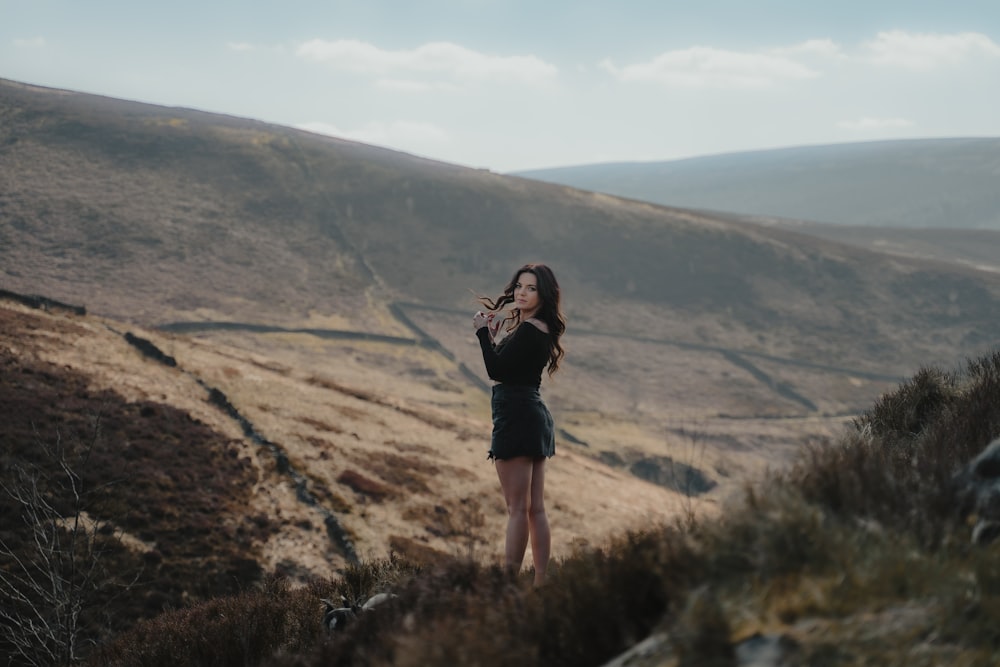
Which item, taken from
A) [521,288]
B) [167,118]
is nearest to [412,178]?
[167,118]

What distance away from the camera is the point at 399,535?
22656mm

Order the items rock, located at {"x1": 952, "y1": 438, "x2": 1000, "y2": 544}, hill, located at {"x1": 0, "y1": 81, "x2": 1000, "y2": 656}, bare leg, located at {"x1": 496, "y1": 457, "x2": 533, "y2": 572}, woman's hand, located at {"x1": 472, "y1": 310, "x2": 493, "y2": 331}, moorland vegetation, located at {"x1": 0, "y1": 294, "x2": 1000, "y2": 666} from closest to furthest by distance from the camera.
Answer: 1. moorland vegetation, located at {"x1": 0, "y1": 294, "x2": 1000, "y2": 666}
2. rock, located at {"x1": 952, "y1": 438, "x2": 1000, "y2": 544}
3. bare leg, located at {"x1": 496, "y1": 457, "x2": 533, "y2": 572}
4. woman's hand, located at {"x1": 472, "y1": 310, "x2": 493, "y2": 331}
5. hill, located at {"x1": 0, "y1": 81, "x2": 1000, "y2": 656}

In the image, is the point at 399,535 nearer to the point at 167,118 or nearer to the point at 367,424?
the point at 367,424

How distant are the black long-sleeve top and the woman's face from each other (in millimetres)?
183

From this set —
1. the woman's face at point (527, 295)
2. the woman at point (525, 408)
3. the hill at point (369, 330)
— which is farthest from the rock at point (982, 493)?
the woman's face at point (527, 295)

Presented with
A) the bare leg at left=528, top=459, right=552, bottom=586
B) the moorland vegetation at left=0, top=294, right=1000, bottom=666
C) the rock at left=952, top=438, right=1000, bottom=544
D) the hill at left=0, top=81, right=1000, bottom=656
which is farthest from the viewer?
the hill at left=0, top=81, right=1000, bottom=656

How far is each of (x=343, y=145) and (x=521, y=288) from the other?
5279 inches

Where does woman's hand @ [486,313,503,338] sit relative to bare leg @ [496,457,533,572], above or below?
above

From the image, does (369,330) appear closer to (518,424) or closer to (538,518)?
(538,518)

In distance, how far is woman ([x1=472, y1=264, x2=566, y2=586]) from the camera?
18.6 ft

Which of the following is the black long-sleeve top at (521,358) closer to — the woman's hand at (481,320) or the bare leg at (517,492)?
the woman's hand at (481,320)

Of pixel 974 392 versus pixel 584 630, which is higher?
pixel 974 392

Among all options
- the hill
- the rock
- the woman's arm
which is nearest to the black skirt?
the woman's arm

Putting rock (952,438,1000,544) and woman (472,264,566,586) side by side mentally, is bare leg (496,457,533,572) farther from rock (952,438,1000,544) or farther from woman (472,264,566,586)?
rock (952,438,1000,544)
